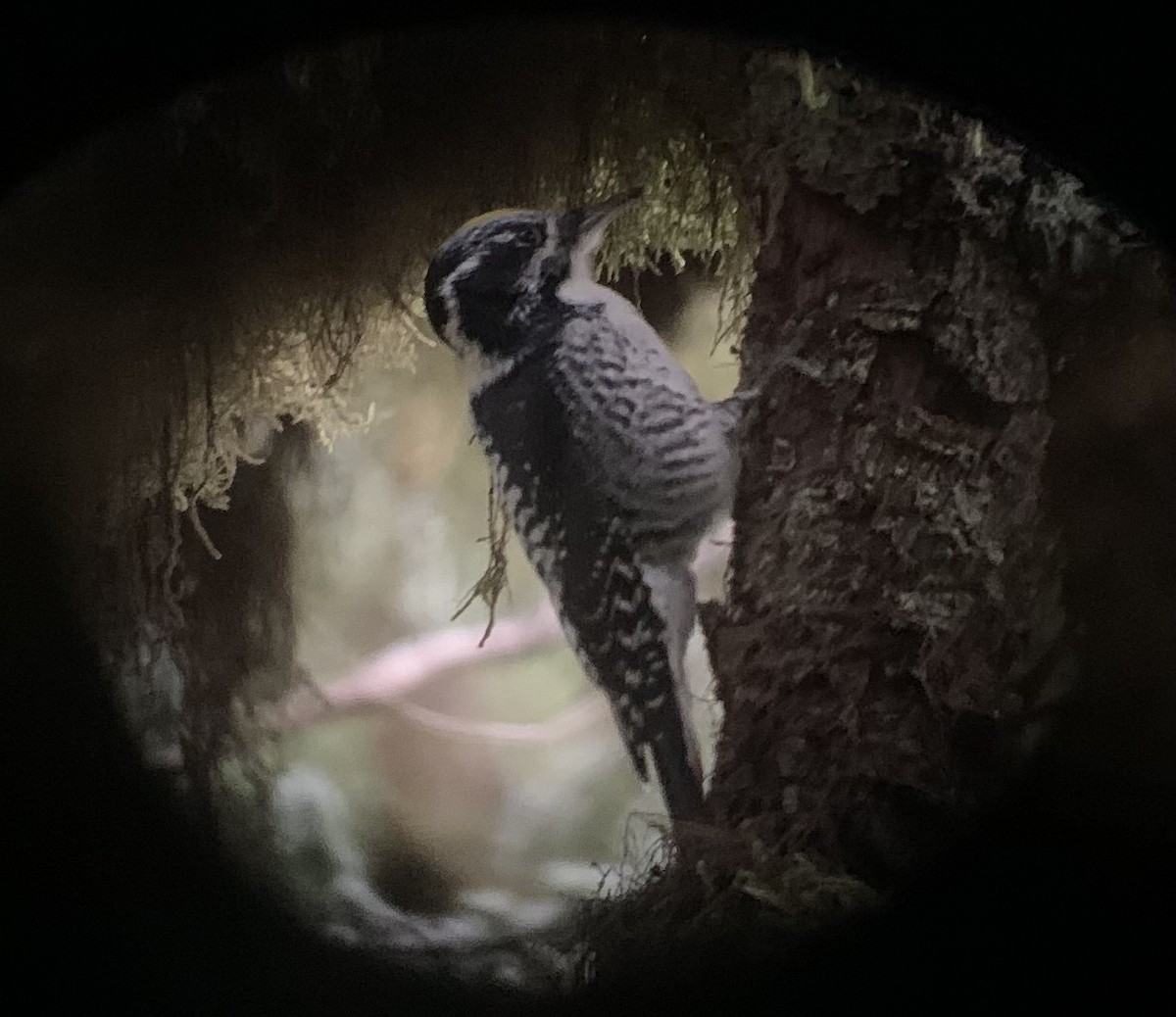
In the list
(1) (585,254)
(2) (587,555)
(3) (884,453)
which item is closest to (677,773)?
(2) (587,555)

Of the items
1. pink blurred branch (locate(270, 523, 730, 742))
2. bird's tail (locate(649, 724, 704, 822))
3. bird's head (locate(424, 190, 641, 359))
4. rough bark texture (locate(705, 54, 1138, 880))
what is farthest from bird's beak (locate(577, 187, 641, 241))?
bird's tail (locate(649, 724, 704, 822))

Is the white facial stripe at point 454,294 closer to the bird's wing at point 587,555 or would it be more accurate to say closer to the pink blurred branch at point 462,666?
the bird's wing at point 587,555

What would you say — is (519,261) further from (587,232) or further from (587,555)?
(587,555)

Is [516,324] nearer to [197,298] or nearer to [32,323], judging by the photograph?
[197,298]

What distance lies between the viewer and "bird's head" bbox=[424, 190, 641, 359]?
1089 millimetres

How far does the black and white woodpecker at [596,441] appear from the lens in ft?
3.56

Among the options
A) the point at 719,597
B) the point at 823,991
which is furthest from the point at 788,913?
the point at 719,597

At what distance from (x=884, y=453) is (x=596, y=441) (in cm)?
26

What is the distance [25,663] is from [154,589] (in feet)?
0.48

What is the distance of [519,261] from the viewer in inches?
43.0

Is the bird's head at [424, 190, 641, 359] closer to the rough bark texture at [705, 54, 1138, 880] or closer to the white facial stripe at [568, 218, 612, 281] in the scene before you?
the white facial stripe at [568, 218, 612, 281]

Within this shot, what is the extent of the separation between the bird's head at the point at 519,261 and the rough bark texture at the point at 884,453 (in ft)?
0.50

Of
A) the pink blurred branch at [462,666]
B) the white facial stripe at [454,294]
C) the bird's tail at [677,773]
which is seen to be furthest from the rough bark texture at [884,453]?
the white facial stripe at [454,294]

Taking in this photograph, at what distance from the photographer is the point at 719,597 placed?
3.57 feet
